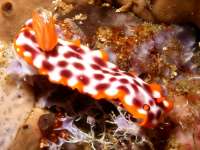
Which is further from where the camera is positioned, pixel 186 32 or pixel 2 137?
pixel 186 32

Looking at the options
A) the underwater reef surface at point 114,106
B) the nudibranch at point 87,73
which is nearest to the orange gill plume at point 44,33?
the nudibranch at point 87,73

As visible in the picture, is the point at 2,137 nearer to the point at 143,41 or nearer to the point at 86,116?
the point at 86,116

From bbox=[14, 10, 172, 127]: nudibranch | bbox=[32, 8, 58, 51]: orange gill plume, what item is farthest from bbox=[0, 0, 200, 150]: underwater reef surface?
bbox=[32, 8, 58, 51]: orange gill plume

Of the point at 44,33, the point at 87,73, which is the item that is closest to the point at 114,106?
the point at 87,73

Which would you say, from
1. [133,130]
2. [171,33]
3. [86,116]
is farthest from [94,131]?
[171,33]

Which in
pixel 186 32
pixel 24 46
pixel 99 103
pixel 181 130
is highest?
pixel 24 46

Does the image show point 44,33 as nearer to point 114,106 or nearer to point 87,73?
point 87,73
